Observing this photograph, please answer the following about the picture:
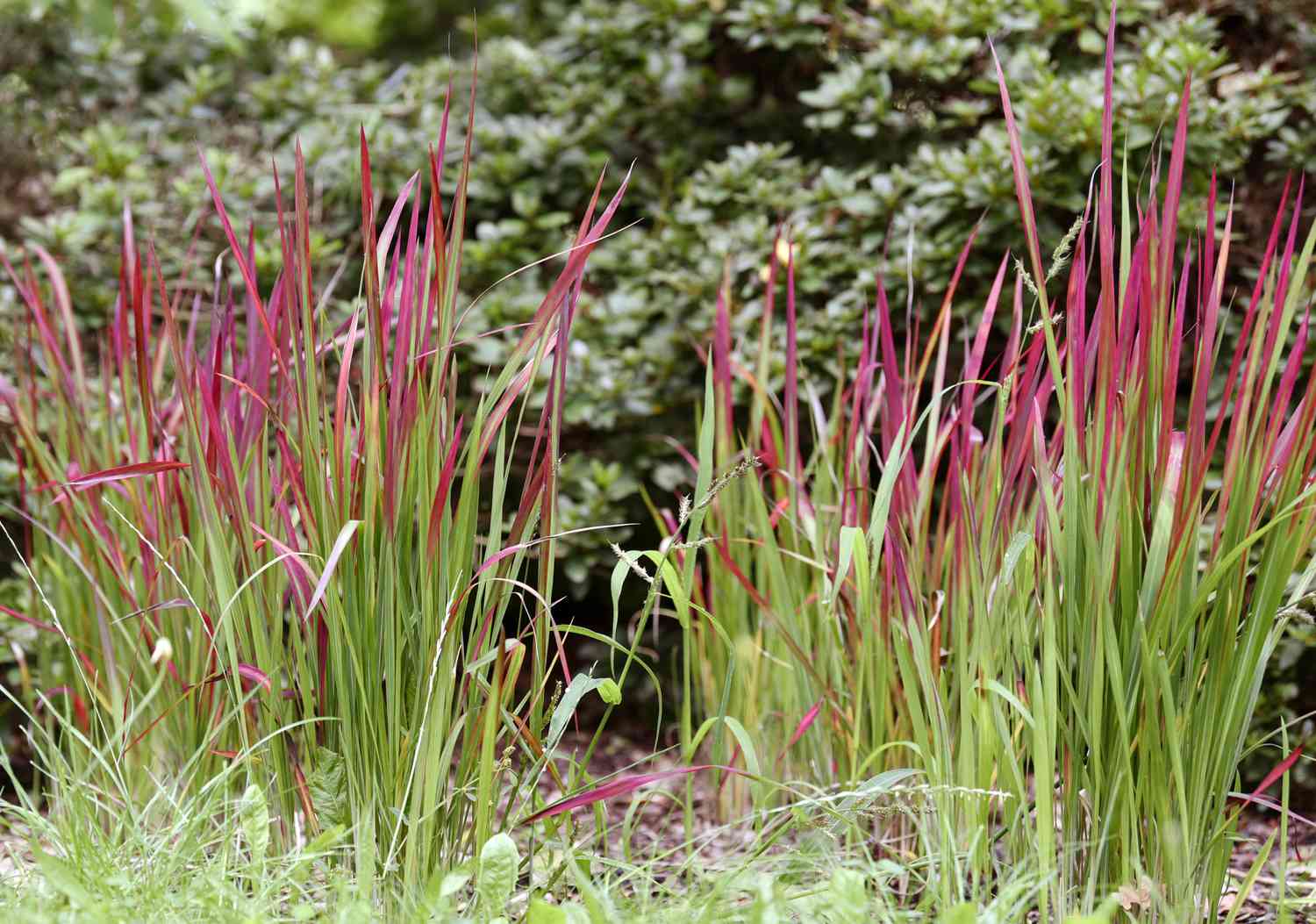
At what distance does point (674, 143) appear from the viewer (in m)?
3.13

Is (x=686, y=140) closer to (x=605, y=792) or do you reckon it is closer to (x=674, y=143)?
(x=674, y=143)

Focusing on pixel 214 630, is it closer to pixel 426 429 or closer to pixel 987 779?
pixel 426 429

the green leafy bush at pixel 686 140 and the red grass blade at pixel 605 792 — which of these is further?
the green leafy bush at pixel 686 140

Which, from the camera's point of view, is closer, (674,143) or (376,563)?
(376,563)

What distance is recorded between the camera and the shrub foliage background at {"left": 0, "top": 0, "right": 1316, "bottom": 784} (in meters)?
2.46

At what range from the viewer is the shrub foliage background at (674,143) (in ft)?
8.08

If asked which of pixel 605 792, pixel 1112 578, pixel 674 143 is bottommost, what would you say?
pixel 605 792

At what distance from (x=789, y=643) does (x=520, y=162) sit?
191 cm

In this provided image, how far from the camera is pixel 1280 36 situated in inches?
106

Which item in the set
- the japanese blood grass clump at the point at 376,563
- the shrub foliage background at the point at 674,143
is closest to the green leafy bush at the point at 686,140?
the shrub foliage background at the point at 674,143

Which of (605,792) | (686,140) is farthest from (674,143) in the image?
(605,792)

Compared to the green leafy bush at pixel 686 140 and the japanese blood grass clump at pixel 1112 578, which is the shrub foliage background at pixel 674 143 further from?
the japanese blood grass clump at pixel 1112 578

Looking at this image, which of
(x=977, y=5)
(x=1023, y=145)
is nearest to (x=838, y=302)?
(x=1023, y=145)

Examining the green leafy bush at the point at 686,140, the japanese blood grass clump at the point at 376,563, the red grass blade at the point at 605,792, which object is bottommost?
the red grass blade at the point at 605,792
